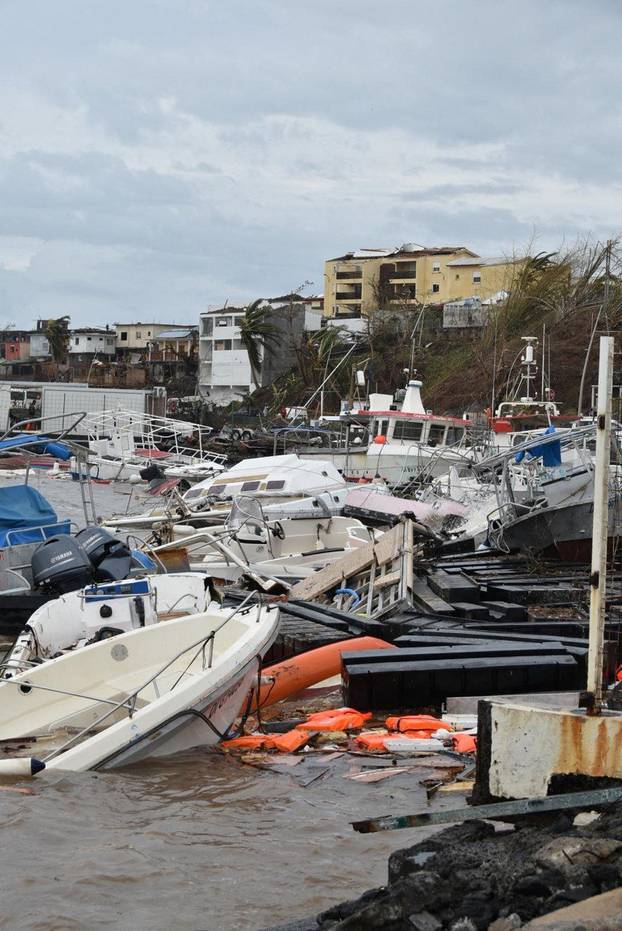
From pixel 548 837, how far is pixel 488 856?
0.30 metres

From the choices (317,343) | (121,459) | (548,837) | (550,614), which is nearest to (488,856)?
(548,837)

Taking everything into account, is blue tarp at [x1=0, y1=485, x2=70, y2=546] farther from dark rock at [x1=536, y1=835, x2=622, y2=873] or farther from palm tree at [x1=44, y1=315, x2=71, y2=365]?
palm tree at [x1=44, y1=315, x2=71, y2=365]

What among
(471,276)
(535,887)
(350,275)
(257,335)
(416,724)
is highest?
(350,275)

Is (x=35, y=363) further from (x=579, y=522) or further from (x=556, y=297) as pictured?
(x=579, y=522)

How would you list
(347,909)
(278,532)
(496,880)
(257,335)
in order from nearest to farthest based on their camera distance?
1. (496,880)
2. (347,909)
3. (278,532)
4. (257,335)

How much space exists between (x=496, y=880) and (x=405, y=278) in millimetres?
84018

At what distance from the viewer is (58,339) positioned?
335 feet

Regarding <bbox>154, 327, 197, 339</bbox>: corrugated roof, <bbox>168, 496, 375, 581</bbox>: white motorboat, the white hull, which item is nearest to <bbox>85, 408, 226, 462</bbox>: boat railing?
the white hull

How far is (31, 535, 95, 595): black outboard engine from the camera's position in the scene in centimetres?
1553

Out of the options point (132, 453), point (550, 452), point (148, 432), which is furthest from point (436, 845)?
point (148, 432)

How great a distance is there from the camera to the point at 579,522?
19156 mm

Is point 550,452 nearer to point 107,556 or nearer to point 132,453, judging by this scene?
point 107,556

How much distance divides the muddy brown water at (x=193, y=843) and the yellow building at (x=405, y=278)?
71.9 metres

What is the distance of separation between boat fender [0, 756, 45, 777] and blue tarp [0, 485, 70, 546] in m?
8.89
